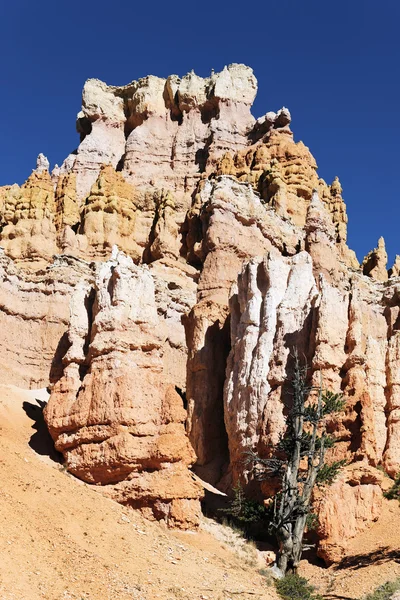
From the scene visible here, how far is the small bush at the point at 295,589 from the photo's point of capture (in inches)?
724

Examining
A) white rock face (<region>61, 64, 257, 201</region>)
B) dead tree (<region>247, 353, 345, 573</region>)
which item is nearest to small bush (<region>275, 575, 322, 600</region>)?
dead tree (<region>247, 353, 345, 573</region>)

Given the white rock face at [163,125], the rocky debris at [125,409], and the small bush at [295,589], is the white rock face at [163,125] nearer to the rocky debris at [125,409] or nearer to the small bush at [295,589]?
the rocky debris at [125,409]

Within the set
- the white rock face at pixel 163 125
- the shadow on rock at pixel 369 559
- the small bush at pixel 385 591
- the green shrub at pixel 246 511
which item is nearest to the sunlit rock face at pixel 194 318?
the white rock face at pixel 163 125

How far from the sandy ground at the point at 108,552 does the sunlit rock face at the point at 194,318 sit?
104 centimetres

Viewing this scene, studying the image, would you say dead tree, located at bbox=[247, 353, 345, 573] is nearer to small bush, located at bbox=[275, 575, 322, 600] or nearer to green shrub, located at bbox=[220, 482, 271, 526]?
green shrub, located at bbox=[220, 482, 271, 526]

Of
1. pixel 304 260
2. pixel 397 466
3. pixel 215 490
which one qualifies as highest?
pixel 304 260

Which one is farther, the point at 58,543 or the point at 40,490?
the point at 40,490

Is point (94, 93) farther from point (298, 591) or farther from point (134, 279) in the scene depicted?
point (298, 591)

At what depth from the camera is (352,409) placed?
24.9 meters

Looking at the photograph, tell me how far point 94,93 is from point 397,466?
4609cm

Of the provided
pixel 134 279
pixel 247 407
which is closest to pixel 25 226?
pixel 134 279

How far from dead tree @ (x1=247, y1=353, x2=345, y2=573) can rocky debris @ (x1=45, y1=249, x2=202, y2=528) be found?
2833 mm

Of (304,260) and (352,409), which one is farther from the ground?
(304,260)

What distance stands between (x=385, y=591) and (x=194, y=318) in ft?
59.8
